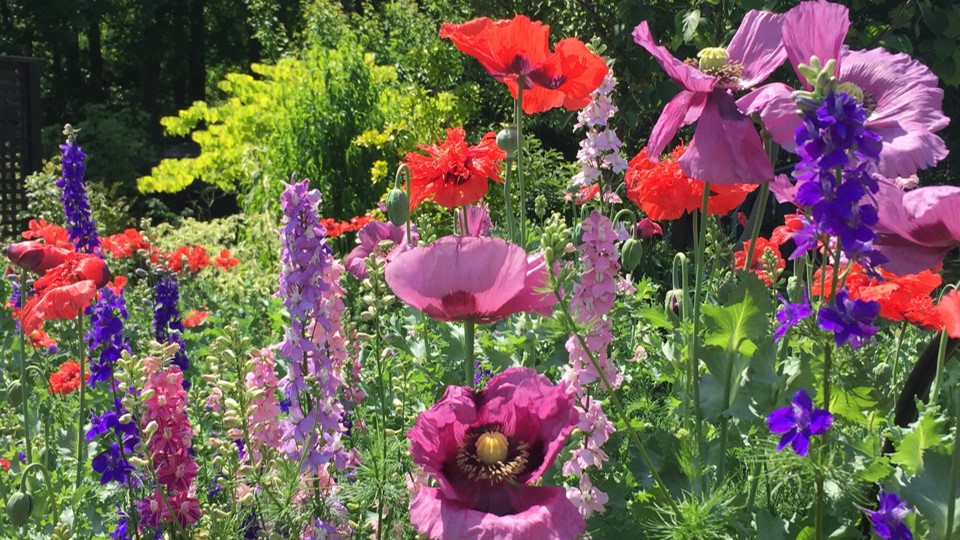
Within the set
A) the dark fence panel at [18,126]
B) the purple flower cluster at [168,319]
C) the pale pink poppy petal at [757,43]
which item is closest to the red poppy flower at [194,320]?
the purple flower cluster at [168,319]

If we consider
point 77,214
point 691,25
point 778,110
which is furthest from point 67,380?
point 691,25

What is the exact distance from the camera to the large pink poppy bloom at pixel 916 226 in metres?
1.07

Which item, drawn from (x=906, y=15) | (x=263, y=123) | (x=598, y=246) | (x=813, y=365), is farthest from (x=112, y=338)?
(x=263, y=123)

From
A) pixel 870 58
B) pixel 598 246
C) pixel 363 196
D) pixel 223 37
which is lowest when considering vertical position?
pixel 223 37

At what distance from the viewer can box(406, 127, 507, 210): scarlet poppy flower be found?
1.97m

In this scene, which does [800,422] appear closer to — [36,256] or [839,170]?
[839,170]

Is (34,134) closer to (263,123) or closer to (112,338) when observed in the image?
(263,123)

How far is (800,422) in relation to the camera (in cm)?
94

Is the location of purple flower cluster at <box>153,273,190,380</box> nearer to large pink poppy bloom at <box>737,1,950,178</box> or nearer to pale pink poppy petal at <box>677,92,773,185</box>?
pale pink poppy petal at <box>677,92,773,185</box>

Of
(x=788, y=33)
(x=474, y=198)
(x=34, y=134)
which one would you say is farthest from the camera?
(x=34, y=134)

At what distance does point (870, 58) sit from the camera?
1.25 m

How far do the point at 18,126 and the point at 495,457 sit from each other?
1194cm

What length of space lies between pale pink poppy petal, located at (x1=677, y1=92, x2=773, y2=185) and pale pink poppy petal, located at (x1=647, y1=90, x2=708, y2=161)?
0.05m

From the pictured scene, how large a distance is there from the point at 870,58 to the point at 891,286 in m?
0.54
